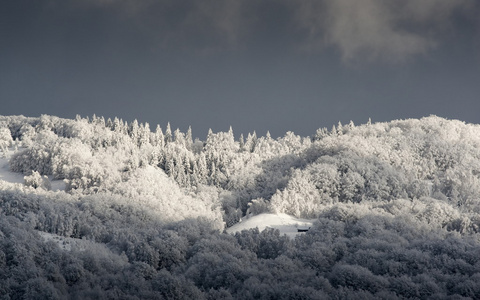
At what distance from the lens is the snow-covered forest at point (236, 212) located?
25641 mm

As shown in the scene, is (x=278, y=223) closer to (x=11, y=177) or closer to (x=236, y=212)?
(x=236, y=212)

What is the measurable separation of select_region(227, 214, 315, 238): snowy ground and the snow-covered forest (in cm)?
254

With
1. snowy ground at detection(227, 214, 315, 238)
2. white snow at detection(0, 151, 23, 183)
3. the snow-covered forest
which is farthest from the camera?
white snow at detection(0, 151, 23, 183)

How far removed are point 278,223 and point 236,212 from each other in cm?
2026

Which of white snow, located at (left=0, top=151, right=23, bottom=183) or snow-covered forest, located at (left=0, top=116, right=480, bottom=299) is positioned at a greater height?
white snow, located at (left=0, top=151, right=23, bottom=183)

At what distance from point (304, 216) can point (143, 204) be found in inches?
1109

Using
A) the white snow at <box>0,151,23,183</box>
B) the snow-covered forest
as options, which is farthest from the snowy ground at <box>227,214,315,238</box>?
the white snow at <box>0,151,23,183</box>

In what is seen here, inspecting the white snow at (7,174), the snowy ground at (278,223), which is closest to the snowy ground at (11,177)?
the white snow at (7,174)

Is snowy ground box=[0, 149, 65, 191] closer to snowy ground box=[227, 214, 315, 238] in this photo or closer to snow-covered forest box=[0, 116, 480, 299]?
snow-covered forest box=[0, 116, 480, 299]

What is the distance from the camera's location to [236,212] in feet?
267

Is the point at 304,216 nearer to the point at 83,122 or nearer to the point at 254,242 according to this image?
the point at 254,242

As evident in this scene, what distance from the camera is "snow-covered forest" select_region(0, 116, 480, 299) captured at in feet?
84.1

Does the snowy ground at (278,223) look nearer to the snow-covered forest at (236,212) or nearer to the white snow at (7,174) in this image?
the snow-covered forest at (236,212)

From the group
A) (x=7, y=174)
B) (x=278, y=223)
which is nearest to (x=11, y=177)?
(x=7, y=174)
